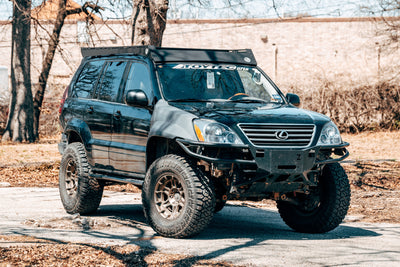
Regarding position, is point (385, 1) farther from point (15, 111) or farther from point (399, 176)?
point (15, 111)

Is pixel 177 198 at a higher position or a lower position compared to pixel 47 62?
lower

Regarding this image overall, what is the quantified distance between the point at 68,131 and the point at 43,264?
3.85 meters

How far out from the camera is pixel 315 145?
23.1 ft

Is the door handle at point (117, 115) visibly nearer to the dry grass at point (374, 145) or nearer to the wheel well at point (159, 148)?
the wheel well at point (159, 148)

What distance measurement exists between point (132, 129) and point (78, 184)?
4.59 feet

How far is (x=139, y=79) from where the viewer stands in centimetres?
821

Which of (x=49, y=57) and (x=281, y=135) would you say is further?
(x=49, y=57)

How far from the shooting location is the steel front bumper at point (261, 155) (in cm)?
673

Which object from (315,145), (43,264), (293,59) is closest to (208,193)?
(315,145)

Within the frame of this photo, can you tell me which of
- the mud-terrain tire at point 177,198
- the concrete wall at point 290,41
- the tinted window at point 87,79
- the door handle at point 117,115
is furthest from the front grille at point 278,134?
the concrete wall at point 290,41

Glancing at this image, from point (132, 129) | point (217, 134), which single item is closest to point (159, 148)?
point (132, 129)

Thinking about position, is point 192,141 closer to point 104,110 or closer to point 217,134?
point 217,134

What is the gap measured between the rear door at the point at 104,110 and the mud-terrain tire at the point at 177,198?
4.41 feet

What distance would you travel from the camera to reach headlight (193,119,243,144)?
6.76 metres
